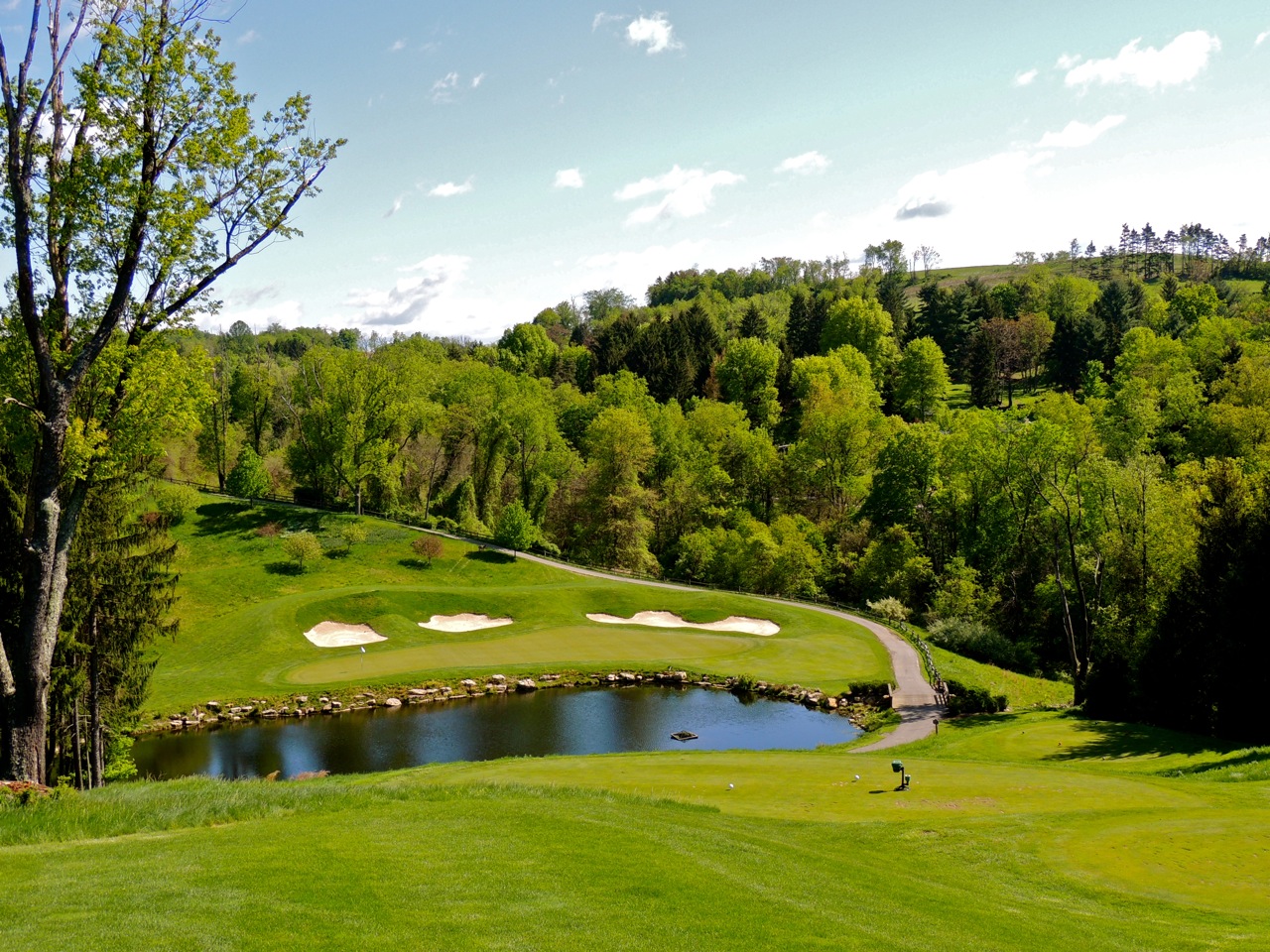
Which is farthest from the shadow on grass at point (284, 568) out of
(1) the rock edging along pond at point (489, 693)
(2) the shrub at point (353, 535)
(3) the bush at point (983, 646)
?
(3) the bush at point (983, 646)

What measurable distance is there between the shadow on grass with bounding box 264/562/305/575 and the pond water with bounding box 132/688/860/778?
21613 millimetres

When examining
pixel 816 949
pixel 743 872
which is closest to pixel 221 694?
pixel 743 872

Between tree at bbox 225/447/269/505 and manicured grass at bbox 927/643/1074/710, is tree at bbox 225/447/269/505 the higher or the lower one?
the higher one

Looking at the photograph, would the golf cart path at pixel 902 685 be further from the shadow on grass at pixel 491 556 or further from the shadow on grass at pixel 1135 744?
the shadow on grass at pixel 491 556

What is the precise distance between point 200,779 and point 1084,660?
39310 mm

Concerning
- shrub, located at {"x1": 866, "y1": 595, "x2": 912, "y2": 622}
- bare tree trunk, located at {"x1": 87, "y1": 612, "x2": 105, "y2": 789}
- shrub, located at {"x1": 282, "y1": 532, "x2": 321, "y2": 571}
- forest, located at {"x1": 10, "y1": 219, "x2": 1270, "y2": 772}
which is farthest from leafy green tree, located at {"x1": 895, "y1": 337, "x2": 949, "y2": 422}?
bare tree trunk, located at {"x1": 87, "y1": 612, "x2": 105, "y2": 789}

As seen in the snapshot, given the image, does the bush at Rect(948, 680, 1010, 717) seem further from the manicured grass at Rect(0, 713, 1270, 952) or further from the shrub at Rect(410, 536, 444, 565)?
the shrub at Rect(410, 536, 444, 565)

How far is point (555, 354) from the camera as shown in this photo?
130 metres

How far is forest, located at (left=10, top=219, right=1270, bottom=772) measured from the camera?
25.9 meters

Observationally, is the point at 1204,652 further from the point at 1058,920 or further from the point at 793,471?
the point at 793,471

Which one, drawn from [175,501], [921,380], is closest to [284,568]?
[175,501]

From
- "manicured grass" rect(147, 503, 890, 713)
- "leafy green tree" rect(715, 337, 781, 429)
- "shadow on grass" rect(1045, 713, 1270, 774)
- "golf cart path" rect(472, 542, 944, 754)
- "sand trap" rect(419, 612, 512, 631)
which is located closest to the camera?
"shadow on grass" rect(1045, 713, 1270, 774)

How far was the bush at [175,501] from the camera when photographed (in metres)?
61.1

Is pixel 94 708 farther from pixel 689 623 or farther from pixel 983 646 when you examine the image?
pixel 983 646
